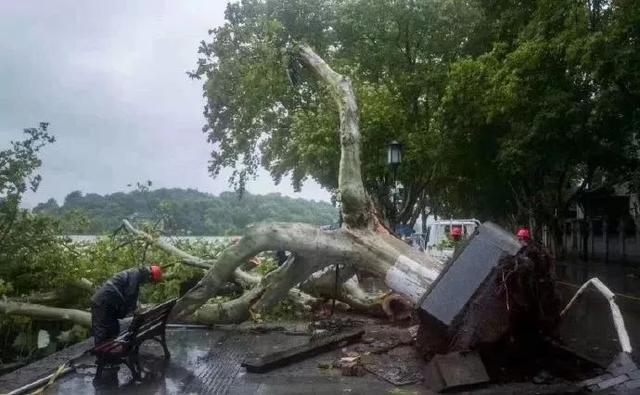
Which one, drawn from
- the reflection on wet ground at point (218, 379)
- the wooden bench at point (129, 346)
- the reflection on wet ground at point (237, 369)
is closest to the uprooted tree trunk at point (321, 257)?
the reflection on wet ground at point (237, 369)

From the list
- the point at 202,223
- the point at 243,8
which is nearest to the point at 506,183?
the point at 243,8

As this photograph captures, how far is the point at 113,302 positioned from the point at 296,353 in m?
2.31

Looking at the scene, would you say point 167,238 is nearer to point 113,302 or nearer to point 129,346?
point 113,302

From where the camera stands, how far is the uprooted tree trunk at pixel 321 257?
9180 mm

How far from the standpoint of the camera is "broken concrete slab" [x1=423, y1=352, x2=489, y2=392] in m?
6.18

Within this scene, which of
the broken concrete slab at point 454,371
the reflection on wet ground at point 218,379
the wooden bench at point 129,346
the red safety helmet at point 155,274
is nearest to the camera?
the broken concrete slab at point 454,371

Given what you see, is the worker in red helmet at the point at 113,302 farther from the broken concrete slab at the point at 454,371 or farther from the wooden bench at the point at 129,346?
the broken concrete slab at the point at 454,371

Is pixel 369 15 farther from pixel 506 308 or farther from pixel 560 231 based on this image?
pixel 506 308

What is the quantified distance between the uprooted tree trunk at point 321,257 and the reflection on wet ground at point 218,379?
1.31 metres

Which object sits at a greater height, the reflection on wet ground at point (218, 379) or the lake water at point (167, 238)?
the lake water at point (167, 238)

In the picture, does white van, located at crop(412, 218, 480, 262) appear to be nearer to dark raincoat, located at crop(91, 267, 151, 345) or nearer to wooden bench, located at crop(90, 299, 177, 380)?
dark raincoat, located at crop(91, 267, 151, 345)

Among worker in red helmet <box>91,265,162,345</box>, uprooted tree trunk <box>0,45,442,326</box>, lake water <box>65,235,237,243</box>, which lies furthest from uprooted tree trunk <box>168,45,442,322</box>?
lake water <box>65,235,237,243</box>

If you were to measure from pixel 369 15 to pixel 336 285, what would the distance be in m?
16.8

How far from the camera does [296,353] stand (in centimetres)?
755
